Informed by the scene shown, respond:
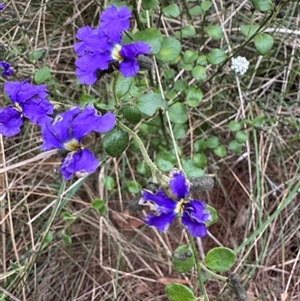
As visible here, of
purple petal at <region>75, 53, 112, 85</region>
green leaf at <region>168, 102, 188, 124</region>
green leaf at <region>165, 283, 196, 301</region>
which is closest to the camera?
purple petal at <region>75, 53, 112, 85</region>

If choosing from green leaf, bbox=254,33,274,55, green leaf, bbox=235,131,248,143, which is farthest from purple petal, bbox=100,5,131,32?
green leaf, bbox=235,131,248,143

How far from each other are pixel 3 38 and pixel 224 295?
3.96ft

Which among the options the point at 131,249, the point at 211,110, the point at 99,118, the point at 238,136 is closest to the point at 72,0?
the point at 211,110

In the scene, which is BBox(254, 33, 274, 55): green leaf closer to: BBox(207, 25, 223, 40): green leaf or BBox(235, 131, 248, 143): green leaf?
BBox(207, 25, 223, 40): green leaf

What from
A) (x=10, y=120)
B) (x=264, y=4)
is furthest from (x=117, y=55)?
(x=264, y=4)

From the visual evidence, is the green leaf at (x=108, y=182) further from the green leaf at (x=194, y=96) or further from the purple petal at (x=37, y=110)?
the purple petal at (x=37, y=110)

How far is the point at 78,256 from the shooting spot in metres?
2.07

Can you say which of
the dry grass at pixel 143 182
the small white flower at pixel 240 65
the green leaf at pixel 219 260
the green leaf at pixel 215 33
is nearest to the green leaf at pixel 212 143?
the dry grass at pixel 143 182

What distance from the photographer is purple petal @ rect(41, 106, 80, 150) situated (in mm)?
1143

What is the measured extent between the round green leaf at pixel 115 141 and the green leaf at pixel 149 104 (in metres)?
0.11

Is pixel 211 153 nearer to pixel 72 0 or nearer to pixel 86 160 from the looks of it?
pixel 72 0

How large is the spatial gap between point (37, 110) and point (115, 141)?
Result: 19 centimetres

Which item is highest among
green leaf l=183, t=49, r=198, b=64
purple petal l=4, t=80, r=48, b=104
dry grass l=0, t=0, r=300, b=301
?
purple petal l=4, t=80, r=48, b=104

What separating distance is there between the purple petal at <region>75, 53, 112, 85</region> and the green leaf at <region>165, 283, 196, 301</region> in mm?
517
